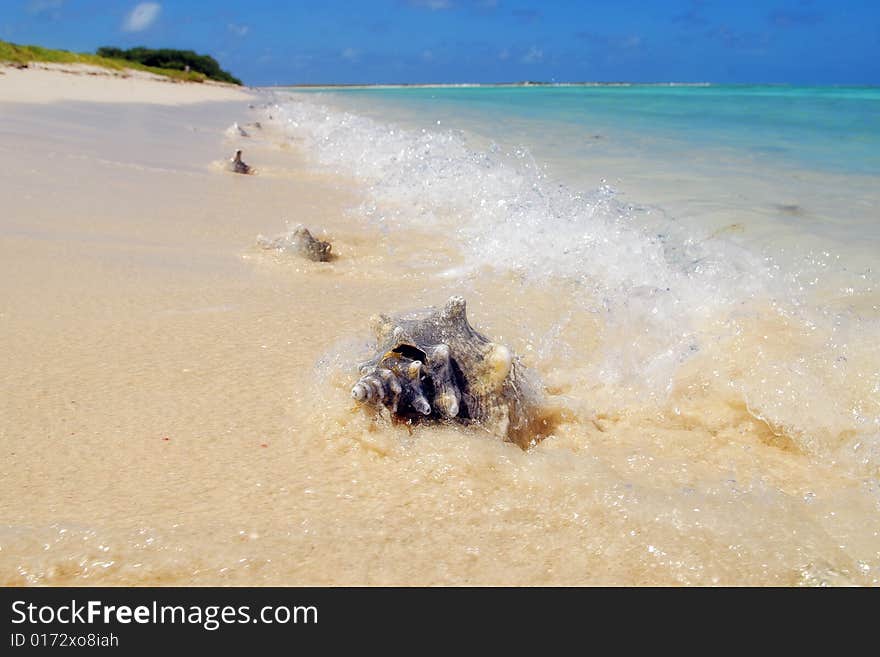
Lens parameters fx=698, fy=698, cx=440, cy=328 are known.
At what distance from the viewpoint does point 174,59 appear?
57.3 m

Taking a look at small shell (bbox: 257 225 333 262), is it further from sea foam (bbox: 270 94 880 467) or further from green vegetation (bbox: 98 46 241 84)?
green vegetation (bbox: 98 46 241 84)

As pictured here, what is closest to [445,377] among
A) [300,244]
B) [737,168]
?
[300,244]

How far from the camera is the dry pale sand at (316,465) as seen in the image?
6.37 feet

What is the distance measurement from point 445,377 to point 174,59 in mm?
62940

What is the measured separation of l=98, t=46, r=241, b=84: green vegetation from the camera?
177 ft

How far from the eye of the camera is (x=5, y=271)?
3.92 meters

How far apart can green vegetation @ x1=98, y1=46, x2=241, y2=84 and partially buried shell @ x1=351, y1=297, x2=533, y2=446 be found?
57354 mm

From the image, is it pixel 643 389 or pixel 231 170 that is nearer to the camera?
pixel 643 389

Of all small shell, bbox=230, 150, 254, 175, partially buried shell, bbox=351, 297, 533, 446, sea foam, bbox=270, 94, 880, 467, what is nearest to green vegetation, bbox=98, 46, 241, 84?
small shell, bbox=230, 150, 254, 175

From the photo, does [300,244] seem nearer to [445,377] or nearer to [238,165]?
[445,377]

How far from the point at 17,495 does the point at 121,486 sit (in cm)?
28

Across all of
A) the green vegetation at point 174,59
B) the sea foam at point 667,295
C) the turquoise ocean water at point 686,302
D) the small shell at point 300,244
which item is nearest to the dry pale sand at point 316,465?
the turquoise ocean water at point 686,302
